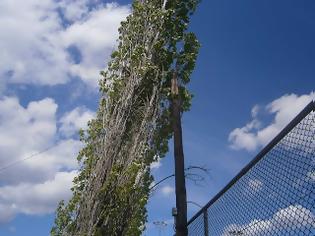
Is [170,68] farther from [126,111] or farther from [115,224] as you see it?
[115,224]

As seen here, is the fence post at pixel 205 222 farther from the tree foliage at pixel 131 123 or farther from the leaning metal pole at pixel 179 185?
the tree foliage at pixel 131 123

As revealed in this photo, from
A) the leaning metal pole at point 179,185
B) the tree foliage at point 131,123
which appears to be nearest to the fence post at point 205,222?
the leaning metal pole at point 179,185

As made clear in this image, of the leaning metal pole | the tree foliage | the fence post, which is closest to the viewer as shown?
the fence post

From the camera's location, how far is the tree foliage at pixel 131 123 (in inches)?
309

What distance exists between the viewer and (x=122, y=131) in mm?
8961

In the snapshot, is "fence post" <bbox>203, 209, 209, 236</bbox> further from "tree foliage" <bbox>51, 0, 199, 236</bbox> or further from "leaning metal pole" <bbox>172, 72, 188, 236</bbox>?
"tree foliage" <bbox>51, 0, 199, 236</bbox>

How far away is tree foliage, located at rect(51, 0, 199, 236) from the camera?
7.84 metres

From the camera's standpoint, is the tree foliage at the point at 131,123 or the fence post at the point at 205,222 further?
the tree foliage at the point at 131,123

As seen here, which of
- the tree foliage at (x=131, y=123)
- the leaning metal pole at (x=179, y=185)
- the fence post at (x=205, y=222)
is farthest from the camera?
the tree foliage at (x=131, y=123)

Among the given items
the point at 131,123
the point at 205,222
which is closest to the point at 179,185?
the point at 205,222

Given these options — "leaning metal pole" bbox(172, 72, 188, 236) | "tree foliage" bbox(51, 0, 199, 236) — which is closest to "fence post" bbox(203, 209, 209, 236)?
"leaning metal pole" bbox(172, 72, 188, 236)

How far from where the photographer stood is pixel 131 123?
9.35 meters

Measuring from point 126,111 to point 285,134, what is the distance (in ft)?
19.3

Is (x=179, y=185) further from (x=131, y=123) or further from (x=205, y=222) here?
(x=131, y=123)
